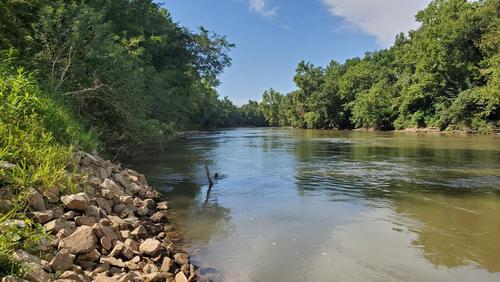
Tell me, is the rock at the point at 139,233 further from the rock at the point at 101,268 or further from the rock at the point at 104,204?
the rock at the point at 101,268

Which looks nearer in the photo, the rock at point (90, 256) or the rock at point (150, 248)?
the rock at point (90, 256)

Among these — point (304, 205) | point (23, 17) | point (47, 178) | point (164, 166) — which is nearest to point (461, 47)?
point (164, 166)

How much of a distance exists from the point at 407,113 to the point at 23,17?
173ft

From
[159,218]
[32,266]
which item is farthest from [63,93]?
[32,266]

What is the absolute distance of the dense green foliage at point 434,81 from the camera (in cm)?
4334

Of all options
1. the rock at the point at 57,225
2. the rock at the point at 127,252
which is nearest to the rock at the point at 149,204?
the rock at the point at 127,252

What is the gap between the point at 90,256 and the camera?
5551 mm

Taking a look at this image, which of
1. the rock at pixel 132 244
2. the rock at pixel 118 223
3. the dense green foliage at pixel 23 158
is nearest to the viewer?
the dense green foliage at pixel 23 158

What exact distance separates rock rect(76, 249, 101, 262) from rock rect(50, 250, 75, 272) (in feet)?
1.11

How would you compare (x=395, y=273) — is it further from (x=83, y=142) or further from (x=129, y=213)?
(x=83, y=142)

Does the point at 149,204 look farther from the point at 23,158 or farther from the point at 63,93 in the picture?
the point at 63,93

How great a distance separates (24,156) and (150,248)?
2.58m

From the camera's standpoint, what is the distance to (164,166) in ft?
67.9

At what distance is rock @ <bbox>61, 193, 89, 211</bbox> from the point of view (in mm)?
6531
